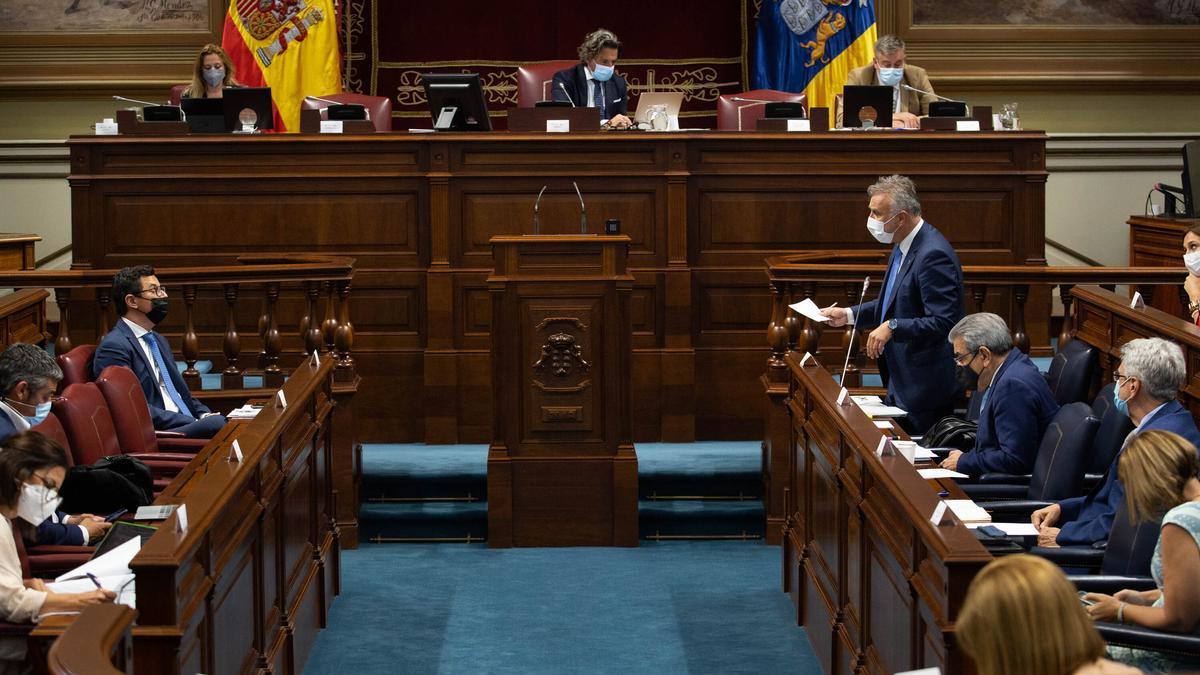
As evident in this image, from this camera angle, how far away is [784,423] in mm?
6879

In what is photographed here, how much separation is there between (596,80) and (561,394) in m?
3.01

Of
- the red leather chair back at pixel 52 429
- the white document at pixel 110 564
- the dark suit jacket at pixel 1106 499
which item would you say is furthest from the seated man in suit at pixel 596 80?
the white document at pixel 110 564

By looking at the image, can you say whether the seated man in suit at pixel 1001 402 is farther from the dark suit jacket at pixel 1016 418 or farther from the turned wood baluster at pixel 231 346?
the turned wood baluster at pixel 231 346

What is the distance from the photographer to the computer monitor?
8203 millimetres

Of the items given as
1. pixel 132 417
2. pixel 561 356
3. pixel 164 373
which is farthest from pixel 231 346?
pixel 561 356

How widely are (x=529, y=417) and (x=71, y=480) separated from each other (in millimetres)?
2469

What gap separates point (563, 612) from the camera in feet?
19.8

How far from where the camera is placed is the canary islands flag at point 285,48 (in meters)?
10.6

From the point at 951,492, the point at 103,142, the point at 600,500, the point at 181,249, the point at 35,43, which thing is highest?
the point at 35,43

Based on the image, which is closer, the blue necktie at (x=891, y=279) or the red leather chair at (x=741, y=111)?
the blue necktie at (x=891, y=279)

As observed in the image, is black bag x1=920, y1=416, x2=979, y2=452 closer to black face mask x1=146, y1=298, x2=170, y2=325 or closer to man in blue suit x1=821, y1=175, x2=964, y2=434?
man in blue suit x1=821, y1=175, x2=964, y2=434

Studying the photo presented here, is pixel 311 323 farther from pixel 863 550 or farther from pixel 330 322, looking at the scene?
pixel 863 550

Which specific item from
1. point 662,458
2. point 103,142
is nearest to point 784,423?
point 662,458

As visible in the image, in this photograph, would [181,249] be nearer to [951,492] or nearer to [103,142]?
[103,142]
